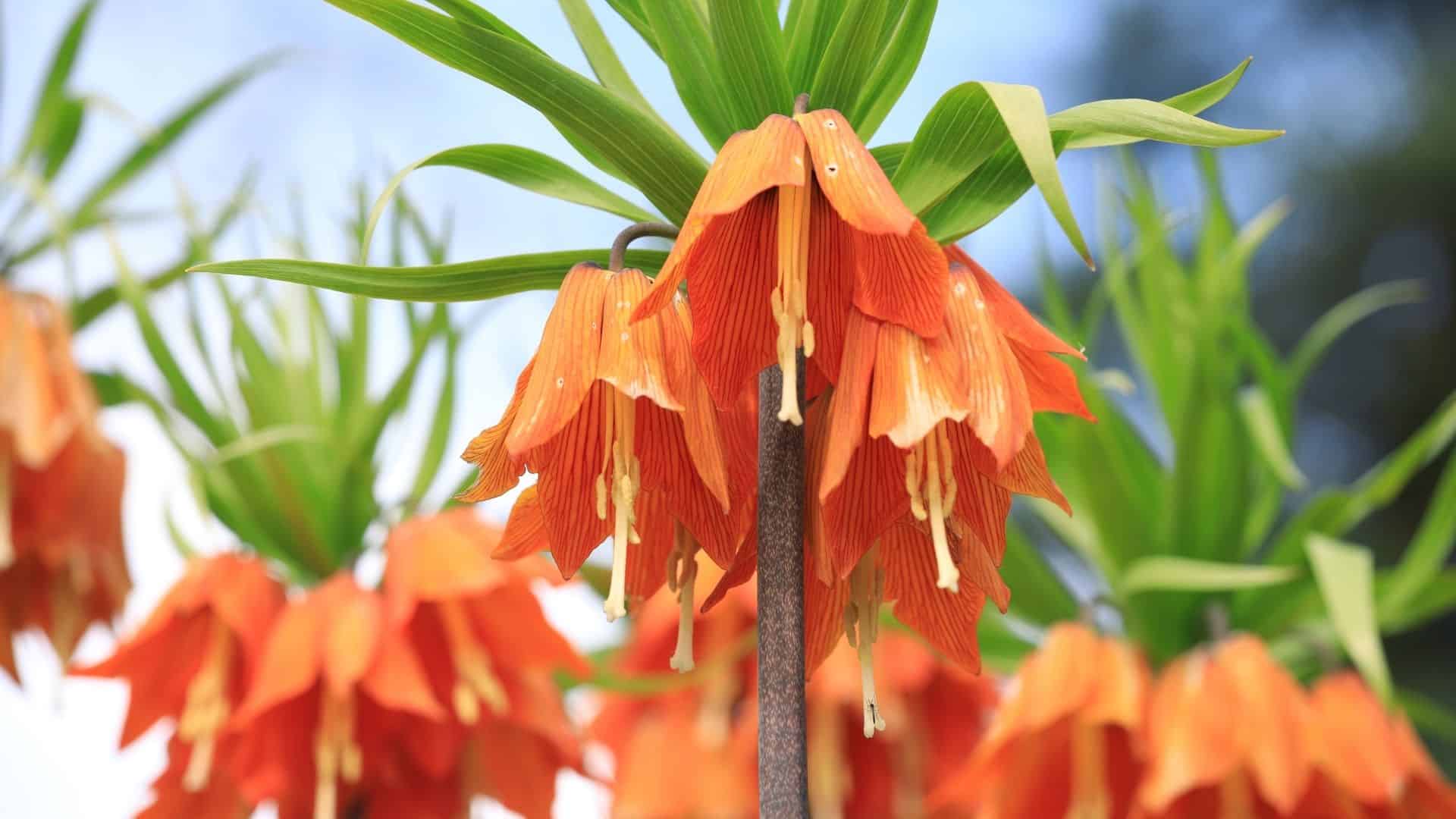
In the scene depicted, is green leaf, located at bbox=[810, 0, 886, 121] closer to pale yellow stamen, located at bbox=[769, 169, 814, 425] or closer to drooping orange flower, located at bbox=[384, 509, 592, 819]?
pale yellow stamen, located at bbox=[769, 169, 814, 425]

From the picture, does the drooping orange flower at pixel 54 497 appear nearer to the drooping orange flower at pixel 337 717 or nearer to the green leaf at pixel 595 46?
the drooping orange flower at pixel 337 717

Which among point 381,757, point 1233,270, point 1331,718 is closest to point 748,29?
point 381,757

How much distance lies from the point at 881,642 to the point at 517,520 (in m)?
0.87

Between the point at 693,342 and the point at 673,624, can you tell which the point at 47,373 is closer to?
the point at 673,624

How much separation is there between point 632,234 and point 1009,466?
157 mm

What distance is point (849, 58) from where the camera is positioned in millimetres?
540

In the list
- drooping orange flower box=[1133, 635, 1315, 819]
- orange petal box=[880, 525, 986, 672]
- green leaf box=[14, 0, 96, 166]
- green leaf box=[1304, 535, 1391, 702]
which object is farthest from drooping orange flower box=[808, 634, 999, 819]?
green leaf box=[14, 0, 96, 166]

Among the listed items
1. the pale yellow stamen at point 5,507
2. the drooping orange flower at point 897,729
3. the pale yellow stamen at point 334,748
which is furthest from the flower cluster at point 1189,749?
the pale yellow stamen at point 5,507

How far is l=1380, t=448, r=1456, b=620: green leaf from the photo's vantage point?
1311 mm

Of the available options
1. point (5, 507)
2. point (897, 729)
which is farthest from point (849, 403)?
point (5, 507)

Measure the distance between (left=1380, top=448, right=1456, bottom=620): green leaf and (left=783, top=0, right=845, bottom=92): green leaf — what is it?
955 millimetres

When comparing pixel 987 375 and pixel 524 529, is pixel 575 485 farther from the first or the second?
pixel 987 375

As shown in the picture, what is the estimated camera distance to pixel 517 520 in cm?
54

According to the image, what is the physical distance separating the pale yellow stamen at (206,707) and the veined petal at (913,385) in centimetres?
71
